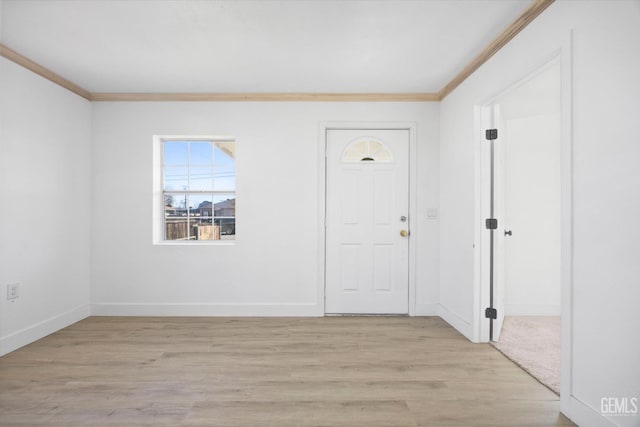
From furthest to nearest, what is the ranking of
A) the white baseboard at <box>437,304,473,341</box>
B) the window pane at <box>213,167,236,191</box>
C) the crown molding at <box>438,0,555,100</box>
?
1. the window pane at <box>213,167,236,191</box>
2. the white baseboard at <box>437,304,473,341</box>
3. the crown molding at <box>438,0,555,100</box>

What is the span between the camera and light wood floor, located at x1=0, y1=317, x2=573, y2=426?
2.00 meters

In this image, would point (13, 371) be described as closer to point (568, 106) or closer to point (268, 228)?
point (268, 228)

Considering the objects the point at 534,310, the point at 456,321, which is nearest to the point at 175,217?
the point at 456,321

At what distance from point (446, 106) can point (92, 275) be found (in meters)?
4.57

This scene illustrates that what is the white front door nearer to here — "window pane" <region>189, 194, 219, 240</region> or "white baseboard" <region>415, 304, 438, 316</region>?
"white baseboard" <region>415, 304, 438, 316</region>

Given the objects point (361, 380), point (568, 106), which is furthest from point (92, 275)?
point (568, 106)

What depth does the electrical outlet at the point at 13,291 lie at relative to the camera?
9.59 ft

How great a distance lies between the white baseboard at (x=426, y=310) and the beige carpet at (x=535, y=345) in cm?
73

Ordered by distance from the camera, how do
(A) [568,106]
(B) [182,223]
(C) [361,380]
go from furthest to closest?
(B) [182,223], (C) [361,380], (A) [568,106]

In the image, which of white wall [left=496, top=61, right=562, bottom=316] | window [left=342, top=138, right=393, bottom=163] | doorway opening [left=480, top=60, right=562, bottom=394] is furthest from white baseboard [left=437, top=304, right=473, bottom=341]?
window [left=342, top=138, right=393, bottom=163]

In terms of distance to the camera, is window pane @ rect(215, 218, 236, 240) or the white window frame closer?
the white window frame

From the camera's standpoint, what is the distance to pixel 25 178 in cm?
309

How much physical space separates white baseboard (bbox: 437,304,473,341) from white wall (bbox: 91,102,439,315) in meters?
0.17

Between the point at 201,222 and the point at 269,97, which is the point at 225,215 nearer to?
the point at 201,222
